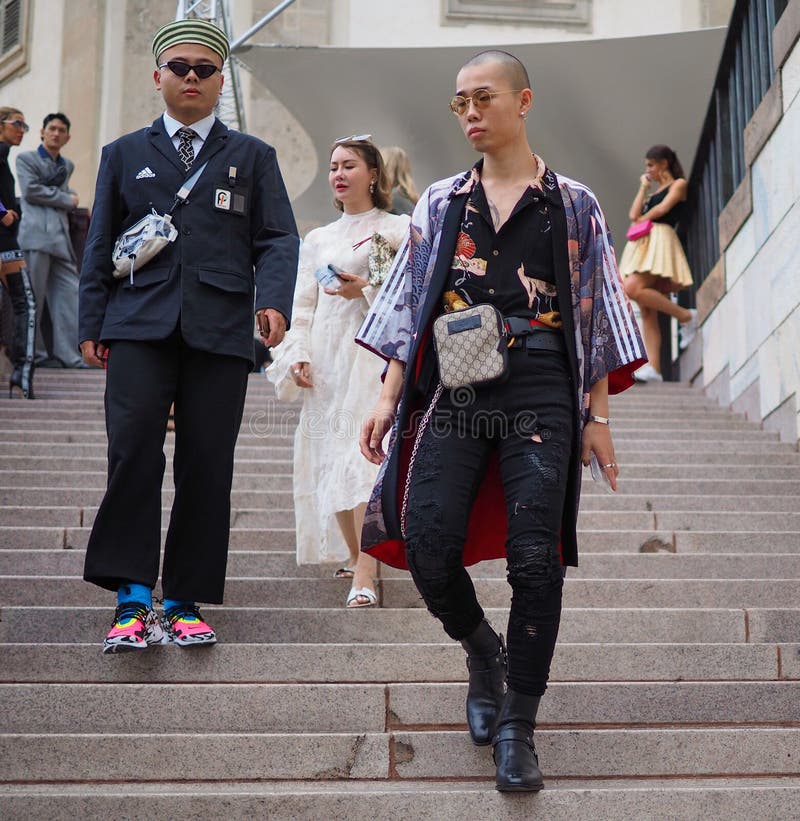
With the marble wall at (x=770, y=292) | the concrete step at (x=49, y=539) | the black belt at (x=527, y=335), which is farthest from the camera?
the marble wall at (x=770, y=292)

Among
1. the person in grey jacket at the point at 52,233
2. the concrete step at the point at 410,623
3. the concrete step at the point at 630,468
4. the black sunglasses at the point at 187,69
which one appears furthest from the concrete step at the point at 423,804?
the person in grey jacket at the point at 52,233

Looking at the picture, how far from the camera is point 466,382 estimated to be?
11.5 ft

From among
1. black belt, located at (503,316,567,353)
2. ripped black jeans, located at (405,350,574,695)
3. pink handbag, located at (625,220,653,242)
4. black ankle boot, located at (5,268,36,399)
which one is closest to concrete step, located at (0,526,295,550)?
ripped black jeans, located at (405,350,574,695)

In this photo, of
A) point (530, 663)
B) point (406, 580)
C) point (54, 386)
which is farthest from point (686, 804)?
point (54, 386)

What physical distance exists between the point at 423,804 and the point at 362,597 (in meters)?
1.77

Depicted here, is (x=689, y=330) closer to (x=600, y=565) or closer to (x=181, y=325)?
(x=600, y=565)

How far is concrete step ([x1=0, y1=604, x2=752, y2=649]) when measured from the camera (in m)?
4.64

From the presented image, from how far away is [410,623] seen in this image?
4730 mm

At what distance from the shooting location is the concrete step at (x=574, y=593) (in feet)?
16.7

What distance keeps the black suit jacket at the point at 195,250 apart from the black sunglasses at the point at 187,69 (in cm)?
20

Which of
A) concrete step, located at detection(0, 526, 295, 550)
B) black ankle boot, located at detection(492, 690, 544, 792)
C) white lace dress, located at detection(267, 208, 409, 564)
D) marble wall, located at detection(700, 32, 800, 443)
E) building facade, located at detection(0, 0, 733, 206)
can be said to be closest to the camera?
black ankle boot, located at detection(492, 690, 544, 792)

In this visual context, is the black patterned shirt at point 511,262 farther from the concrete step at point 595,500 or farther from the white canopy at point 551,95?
the white canopy at point 551,95

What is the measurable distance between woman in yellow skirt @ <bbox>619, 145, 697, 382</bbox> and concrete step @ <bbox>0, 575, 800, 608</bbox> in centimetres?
559

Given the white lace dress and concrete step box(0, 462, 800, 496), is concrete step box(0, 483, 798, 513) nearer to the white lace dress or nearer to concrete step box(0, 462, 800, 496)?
concrete step box(0, 462, 800, 496)
